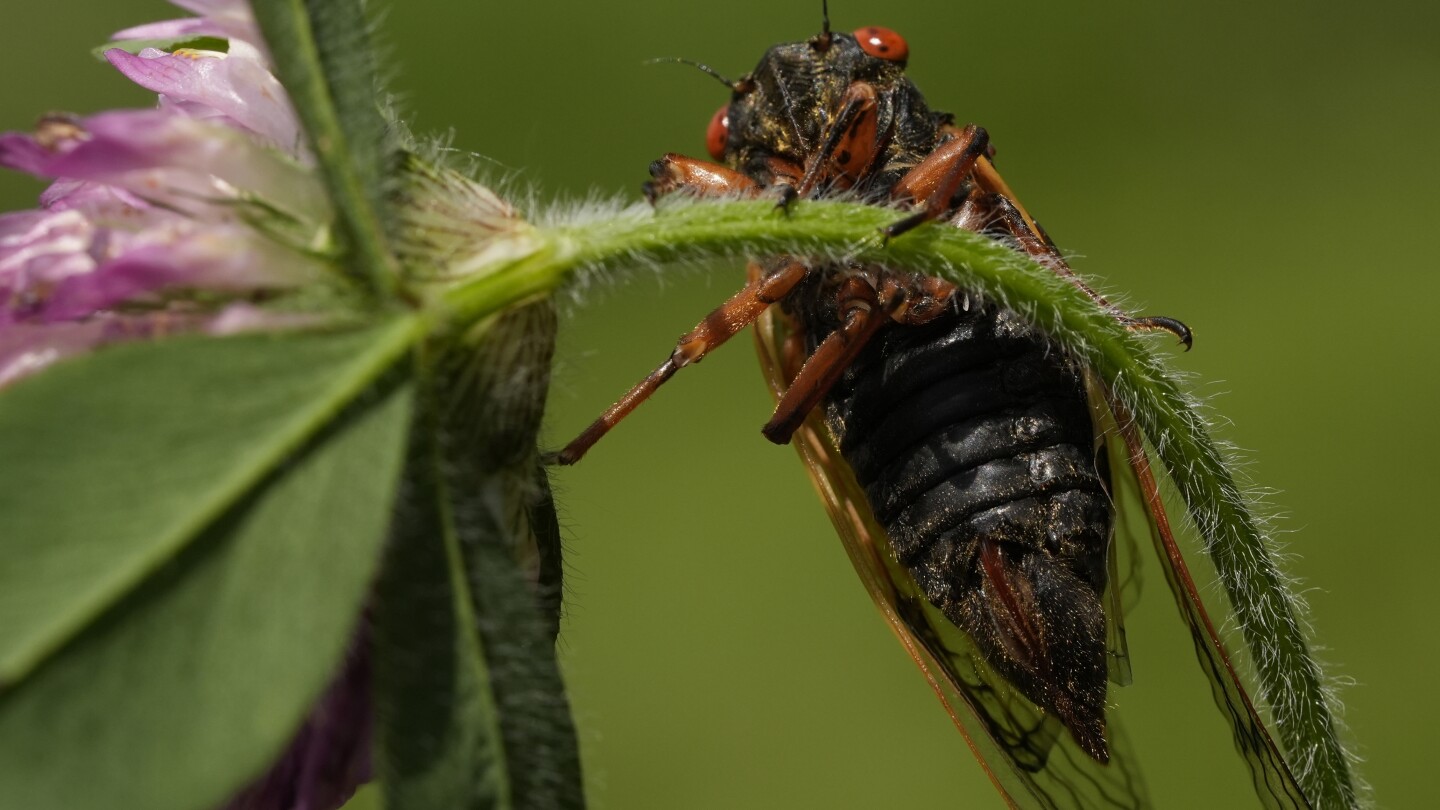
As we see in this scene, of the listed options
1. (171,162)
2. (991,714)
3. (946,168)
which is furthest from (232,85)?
(991,714)

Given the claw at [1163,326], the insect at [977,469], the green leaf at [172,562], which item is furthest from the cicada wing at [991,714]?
the green leaf at [172,562]

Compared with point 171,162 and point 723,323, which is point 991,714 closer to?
point 723,323

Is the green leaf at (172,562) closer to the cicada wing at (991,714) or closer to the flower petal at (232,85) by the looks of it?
the flower petal at (232,85)

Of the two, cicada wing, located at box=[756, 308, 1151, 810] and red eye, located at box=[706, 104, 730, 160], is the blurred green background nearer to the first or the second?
red eye, located at box=[706, 104, 730, 160]

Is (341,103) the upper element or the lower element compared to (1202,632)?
upper

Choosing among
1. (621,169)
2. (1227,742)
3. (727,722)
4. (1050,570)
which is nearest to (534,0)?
(621,169)

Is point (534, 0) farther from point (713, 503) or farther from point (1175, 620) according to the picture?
point (1175, 620)
